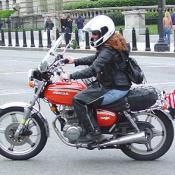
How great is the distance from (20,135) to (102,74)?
3.94 ft

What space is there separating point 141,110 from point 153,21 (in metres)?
39.4

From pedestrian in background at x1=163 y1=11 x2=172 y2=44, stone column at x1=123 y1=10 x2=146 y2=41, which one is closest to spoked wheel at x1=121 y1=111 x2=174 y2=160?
pedestrian in background at x1=163 y1=11 x2=172 y2=44

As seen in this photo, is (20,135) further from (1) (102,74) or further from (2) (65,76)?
(1) (102,74)

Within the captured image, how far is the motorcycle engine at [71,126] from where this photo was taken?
7.01 meters

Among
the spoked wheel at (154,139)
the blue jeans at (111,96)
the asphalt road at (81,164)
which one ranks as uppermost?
the blue jeans at (111,96)

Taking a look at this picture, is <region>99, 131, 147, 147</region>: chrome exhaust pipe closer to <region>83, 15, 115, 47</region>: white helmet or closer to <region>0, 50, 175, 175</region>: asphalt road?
<region>0, 50, 175, 175</region>: asphalt road

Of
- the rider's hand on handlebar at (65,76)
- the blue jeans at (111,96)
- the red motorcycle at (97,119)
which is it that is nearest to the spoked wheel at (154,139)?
the red motorcycle at (97,119)

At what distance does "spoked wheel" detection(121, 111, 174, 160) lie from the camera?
7082 mm

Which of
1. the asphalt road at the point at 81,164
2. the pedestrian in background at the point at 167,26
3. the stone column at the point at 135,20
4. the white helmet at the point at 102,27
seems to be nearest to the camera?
the asphalt road at the point at 81,164

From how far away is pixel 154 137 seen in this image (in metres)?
7.18

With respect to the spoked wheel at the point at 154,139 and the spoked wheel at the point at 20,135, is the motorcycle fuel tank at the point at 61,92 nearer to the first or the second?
the spoked wheel at the point at 20,135

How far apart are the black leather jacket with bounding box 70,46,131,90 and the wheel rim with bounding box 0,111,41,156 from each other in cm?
83

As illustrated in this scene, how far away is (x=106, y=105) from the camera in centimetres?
704

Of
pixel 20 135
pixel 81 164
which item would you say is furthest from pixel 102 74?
pixel 20 135
